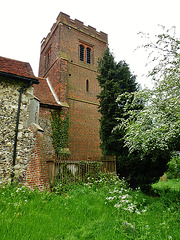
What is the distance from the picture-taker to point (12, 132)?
7.33 meters

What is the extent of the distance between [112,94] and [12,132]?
19.4 ft

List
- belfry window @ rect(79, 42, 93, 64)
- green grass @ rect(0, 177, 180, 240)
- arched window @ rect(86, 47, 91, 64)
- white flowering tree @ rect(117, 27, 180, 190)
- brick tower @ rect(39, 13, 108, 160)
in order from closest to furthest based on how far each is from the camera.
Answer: green grass @ rect(0, 177, 180, 240) → white flowering tree @ rect(117, 27, 180, 190) → brick tower @ rect(39, 13, 108, 160) → belfry window @ rect(79, 42, 93, 64) → arched window @ rect(86, 47, 91, 64)

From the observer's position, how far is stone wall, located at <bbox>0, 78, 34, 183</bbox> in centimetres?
697

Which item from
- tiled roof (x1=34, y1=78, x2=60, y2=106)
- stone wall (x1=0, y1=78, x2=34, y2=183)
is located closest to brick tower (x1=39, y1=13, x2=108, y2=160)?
tiled roof (x1=34, y1=78, x2=60, y2=106)

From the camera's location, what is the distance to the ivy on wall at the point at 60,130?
483 inches

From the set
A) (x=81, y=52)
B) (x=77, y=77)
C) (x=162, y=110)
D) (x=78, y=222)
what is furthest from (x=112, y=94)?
(x=81, y=52)

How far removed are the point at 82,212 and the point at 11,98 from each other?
5657 mm

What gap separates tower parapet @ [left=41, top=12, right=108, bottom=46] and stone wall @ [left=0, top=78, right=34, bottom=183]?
11.8 meters

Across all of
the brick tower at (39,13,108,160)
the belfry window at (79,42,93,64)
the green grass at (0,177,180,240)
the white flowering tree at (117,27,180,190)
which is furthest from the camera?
the belfry window at (79,42,93,64)

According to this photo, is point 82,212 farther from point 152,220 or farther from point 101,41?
point 101,41

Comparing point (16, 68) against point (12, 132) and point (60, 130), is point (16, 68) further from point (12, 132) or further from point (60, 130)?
point (60, 130)

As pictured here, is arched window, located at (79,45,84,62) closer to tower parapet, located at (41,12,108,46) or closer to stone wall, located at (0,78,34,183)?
tower parapet, located at (41,12,108,46)

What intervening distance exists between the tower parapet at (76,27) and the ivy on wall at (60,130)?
31.5ft

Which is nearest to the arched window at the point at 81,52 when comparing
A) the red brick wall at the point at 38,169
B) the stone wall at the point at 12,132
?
the stone wall at the point at 12,132
